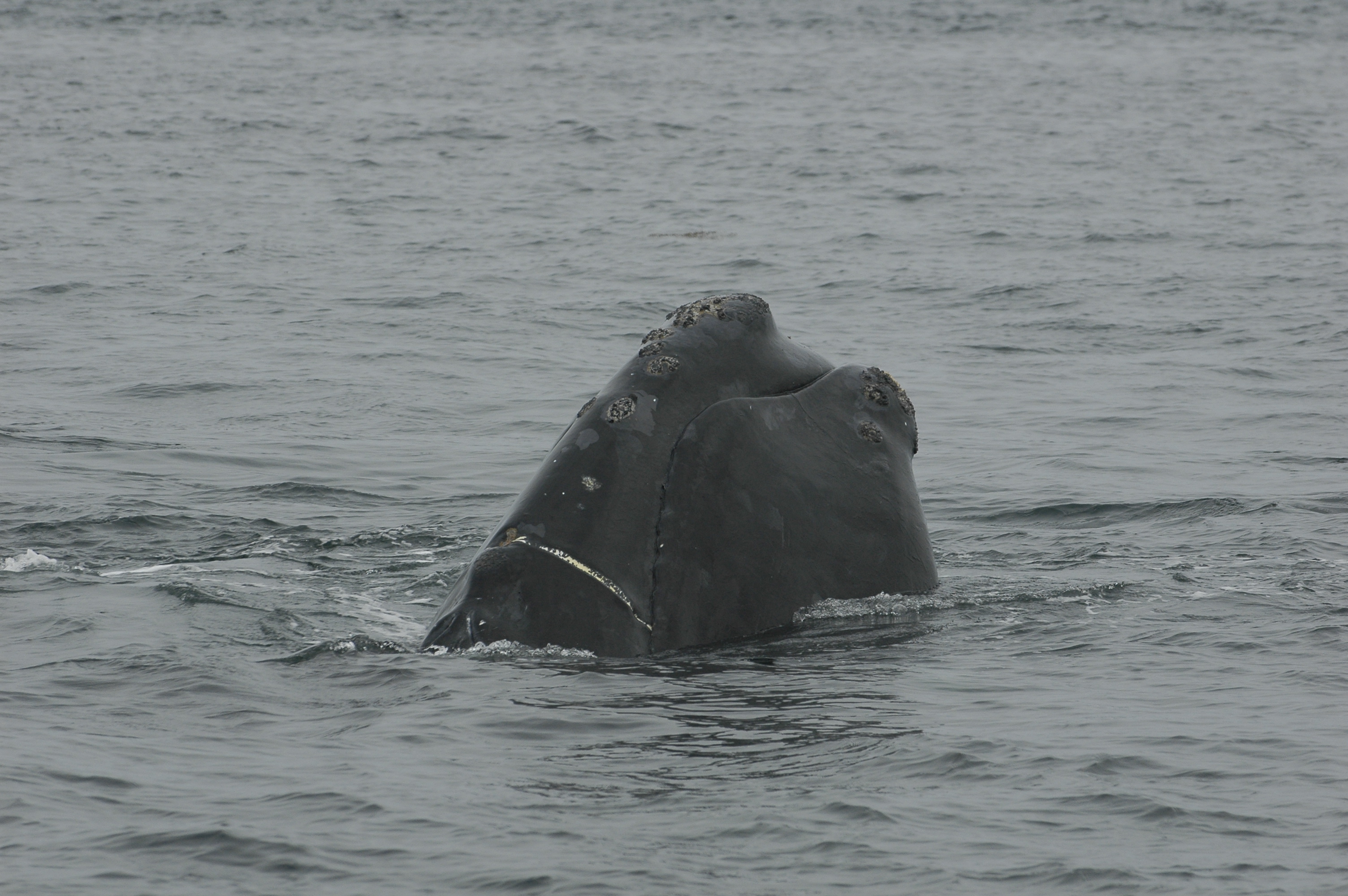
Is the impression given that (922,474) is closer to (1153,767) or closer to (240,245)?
(1153,767)

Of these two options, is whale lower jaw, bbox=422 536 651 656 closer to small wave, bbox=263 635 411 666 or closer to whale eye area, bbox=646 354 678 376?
whale eye area, bbox=646 354 678 376

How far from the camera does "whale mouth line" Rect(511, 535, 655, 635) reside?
254 inches

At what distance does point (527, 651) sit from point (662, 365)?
1235 mm

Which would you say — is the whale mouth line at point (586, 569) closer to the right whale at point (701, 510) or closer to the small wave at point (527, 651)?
the right whale at point (701, 510)

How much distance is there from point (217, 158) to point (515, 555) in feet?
91.0

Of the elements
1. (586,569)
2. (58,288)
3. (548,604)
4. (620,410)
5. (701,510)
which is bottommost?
(58,288)

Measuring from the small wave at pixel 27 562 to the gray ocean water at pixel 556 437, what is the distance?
4 centimetres

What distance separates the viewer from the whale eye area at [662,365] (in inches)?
268

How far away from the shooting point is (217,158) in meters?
32.4

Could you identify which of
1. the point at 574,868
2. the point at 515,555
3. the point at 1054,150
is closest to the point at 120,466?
the point at 515,555

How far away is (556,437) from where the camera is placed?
1408cm

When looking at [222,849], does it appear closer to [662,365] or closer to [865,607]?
[662,365]

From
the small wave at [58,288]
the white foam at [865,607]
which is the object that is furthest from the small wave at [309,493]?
the small wave at [58,288]

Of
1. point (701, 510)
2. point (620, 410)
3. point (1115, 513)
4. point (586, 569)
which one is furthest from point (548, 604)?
point (1115, 513)
